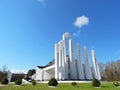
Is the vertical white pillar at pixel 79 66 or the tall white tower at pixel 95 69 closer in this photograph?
the vertical white pillar at pixel 79 66

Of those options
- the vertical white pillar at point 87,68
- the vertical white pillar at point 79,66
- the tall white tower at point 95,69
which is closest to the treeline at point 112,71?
the tall white tower at point 95,69

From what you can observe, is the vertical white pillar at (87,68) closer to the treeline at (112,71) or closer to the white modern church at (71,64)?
the white modern church at (71,64)

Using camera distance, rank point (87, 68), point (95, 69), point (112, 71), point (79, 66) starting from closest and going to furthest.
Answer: point (79, 66)
point (87, 68)
point (95, 69)
point (112, 71)

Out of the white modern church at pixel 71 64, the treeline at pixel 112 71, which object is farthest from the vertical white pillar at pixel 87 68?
the treeline at pixel 112 71

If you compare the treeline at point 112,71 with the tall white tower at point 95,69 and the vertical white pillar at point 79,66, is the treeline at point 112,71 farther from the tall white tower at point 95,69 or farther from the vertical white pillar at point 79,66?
the vertical white pillar at point 79,66

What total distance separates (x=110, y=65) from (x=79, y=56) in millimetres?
15480

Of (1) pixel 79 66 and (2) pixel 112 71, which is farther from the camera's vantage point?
(2) pixel 112 71

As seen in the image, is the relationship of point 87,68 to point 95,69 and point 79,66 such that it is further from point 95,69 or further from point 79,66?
point 79,66

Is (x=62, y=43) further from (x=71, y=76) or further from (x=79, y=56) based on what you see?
(x=71, y=76)

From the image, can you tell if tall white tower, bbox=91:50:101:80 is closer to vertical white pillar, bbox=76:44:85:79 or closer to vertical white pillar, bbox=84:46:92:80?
vertical white pillar, bbox=84:46:92:80

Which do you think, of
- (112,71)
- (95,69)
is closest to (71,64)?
(95,69)

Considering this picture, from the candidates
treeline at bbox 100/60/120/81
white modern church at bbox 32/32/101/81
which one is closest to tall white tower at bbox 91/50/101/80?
white modern church at bbox 32/32/101/81

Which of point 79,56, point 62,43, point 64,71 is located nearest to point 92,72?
point 79,56

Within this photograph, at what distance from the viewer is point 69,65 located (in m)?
46.2
